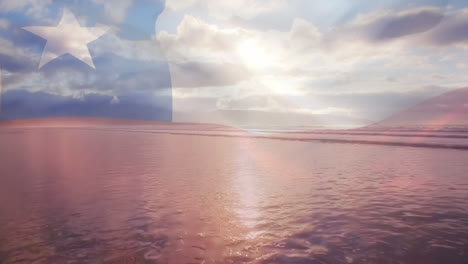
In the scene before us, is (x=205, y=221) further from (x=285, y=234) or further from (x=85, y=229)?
(x=85, y=229)

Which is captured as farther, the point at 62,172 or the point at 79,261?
the point at 62,172

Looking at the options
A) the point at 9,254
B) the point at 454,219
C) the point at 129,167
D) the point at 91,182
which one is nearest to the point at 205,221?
the point at 9,254

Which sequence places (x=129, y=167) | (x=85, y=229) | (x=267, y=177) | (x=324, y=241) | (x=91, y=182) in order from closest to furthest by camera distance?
1. (x=324, y=241)
2. (x=85, y=229)
3. (x=91, y=182)
4. (x=267, y=177)
5. (x=129, y=167)

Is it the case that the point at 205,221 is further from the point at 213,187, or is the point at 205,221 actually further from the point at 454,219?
the point at 454,219

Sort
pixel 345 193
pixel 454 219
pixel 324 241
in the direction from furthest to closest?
pixel 345 193
pixel 454 219
pixel 324 241

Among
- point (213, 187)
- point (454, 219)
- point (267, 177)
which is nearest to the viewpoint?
point (454, 219)

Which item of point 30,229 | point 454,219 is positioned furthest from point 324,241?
point 30,229

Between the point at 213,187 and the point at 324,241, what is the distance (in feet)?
13.6

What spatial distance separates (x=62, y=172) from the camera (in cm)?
1062

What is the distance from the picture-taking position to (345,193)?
7285mm

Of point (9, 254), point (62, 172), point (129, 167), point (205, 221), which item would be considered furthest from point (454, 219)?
point (62, 172)

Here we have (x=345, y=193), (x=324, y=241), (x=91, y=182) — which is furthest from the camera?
(x=91, y=182)

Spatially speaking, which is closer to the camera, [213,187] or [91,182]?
[213,187]

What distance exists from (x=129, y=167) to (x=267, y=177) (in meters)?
5.30
